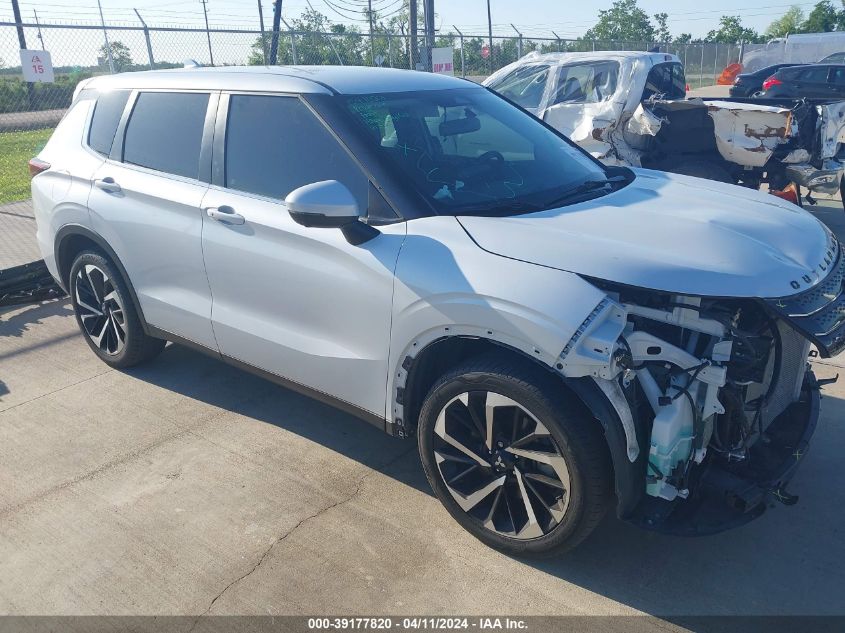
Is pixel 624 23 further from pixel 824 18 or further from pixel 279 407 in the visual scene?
pixel 279 407

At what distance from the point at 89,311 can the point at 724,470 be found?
3920 millimetres

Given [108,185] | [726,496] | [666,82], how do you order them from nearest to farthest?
[726,496] → [108,185] → [666,82]

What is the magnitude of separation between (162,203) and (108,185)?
0.55 m

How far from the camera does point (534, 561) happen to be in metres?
3.06

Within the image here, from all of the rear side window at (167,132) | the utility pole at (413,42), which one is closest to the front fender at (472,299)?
the rear side window at (167,132)

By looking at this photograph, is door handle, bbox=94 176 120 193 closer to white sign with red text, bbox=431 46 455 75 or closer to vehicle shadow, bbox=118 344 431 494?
vehicle shadow, bbox=118 344 431 494

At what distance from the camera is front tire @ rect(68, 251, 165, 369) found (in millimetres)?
4523

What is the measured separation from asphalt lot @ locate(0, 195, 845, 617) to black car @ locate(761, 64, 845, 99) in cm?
1706

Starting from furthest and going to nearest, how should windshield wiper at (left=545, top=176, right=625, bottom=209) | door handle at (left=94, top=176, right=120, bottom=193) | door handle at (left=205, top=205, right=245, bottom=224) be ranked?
1. door handle at (left=94, top=176, right=120, bottom=193)
2. door handle at (left=205, top=205, right=245, bottom=224)
3. windshield wiper at (left=545, top=176, right=625, bottom=209)

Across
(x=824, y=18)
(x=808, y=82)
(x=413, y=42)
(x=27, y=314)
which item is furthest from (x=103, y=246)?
(x=824, y=18)

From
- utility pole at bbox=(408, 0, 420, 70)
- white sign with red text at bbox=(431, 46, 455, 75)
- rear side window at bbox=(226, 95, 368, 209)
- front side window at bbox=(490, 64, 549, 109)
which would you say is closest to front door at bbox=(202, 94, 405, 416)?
rear side window at bbox=(226, 95, 368, 209)

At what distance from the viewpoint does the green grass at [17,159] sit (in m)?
11.1

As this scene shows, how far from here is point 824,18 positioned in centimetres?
5741

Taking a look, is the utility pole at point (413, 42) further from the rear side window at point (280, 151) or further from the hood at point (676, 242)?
the hood at point (676, 242)
